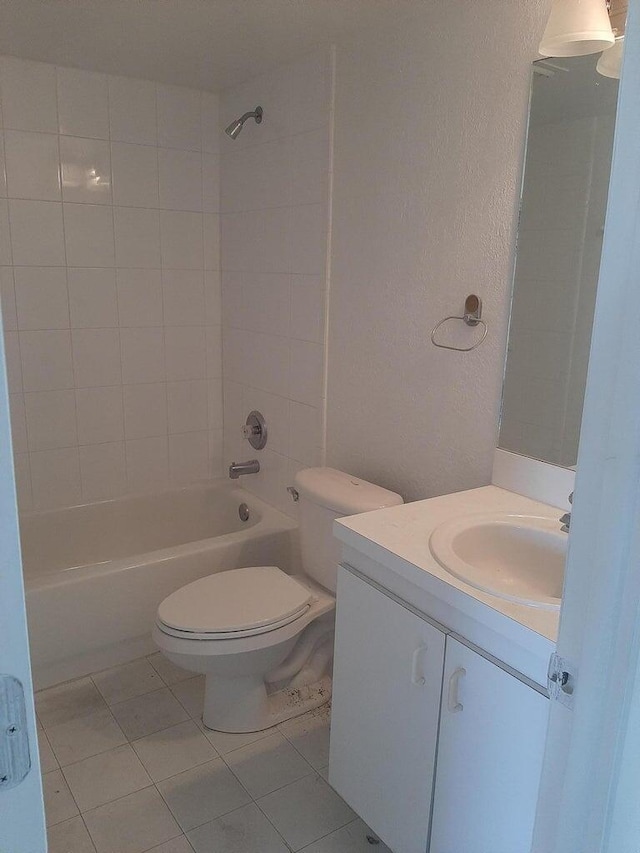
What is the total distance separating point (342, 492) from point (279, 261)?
1.01 m

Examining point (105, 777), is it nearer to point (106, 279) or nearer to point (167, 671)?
point (167, 671)

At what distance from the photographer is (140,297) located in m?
2.84

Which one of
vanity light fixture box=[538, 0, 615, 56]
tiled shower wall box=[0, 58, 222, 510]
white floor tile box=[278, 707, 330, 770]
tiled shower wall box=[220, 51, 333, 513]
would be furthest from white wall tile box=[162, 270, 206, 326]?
vanity light fixture box=[538, 0, 615, 56]

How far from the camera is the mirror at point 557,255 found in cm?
151

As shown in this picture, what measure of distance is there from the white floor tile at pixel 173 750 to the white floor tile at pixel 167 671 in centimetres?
25

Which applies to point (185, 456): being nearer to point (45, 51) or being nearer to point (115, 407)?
point (115, 407)

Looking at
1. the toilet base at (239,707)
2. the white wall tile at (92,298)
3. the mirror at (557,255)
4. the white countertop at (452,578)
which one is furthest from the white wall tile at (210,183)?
the toilet base at (239,707)

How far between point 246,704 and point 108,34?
2190 millimetres

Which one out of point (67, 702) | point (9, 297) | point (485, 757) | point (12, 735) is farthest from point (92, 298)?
point (12, 735)

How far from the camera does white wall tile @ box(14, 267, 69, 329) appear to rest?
2.59 metres

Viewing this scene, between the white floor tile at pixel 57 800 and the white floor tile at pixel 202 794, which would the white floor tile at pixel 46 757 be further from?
the white floor tile at pixel 202 794

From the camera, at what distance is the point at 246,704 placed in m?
2.09

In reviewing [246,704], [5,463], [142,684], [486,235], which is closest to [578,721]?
[5,463]

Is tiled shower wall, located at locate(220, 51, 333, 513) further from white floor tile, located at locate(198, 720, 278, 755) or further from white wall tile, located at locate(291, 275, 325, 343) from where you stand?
white floor tile, located at locate(198, 720, 278, 755)
